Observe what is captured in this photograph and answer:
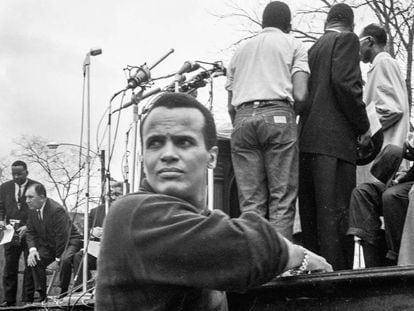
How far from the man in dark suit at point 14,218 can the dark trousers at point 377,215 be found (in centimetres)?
721

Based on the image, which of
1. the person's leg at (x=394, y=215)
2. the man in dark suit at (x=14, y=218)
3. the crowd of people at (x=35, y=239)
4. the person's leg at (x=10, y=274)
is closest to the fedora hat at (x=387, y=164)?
the person's leg at (x=394, y=215)

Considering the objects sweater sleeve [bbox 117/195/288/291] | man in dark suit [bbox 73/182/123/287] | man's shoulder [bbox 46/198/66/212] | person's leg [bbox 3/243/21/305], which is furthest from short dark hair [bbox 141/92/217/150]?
person's leg [bbox 3/243/21/305]

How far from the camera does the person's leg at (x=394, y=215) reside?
4.53m

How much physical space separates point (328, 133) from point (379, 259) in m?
0.85

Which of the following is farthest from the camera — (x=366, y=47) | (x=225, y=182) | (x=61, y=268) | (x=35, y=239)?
(x=35, y=239)

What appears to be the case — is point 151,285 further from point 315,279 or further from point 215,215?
point 315,279

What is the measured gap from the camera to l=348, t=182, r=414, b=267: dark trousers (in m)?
4.54

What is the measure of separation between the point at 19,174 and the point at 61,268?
5.54ft

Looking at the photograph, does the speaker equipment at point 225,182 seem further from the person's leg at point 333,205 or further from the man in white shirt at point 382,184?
the person's leg at point 333,205

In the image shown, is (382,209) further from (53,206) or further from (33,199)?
(33,199)

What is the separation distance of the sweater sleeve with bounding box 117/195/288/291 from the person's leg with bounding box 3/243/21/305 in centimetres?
945

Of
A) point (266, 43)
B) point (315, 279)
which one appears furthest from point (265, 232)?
point (266, 43)

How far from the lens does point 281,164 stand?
479 centimetres

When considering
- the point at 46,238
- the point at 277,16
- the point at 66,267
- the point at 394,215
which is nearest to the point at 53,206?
the point at 46,238
